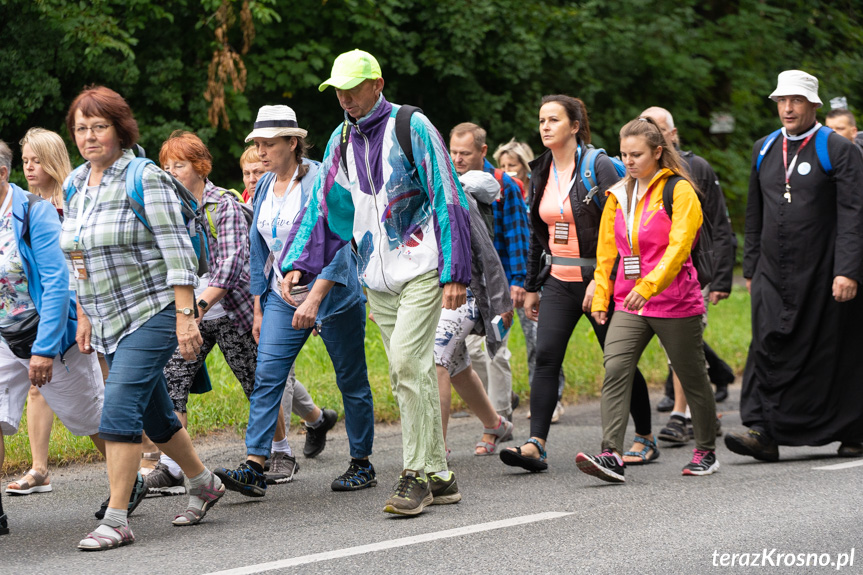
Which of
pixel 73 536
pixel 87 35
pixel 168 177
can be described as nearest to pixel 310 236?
pixel 168 177

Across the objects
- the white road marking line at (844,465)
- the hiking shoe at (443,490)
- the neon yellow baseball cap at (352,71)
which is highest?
the neon yellow baseball cap at (352,71)

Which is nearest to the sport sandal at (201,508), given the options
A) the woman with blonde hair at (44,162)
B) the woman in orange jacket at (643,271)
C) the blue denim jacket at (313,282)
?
the blue denim jacket at (313,282)

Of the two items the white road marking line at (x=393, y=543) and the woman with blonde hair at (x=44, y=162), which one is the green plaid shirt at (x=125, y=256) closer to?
the white road marking line at (x=393, y=543)

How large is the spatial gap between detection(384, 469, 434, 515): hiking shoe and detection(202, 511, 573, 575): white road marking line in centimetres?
33

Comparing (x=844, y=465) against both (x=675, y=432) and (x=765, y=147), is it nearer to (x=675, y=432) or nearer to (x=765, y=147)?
(x=675, y=432)

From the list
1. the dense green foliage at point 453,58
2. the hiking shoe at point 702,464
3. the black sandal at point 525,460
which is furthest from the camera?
the dense green foliage at point 453,58

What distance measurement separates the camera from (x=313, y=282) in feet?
21.1

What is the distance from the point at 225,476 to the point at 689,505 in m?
2.37

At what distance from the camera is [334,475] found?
273 inches

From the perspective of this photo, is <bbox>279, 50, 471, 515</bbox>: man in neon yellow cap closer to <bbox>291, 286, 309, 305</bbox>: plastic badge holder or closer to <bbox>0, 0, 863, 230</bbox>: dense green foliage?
<bbox>291, 286, 309, 305</bbox>: plastic badge holder

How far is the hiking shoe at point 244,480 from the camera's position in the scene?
19.2ft

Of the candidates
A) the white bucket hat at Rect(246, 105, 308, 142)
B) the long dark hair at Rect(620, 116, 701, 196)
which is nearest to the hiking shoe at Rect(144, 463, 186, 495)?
the white bucket hat at Rect(246, 105, 308, 142)

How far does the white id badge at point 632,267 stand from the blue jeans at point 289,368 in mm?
1542

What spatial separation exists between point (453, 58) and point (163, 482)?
13055 mm
